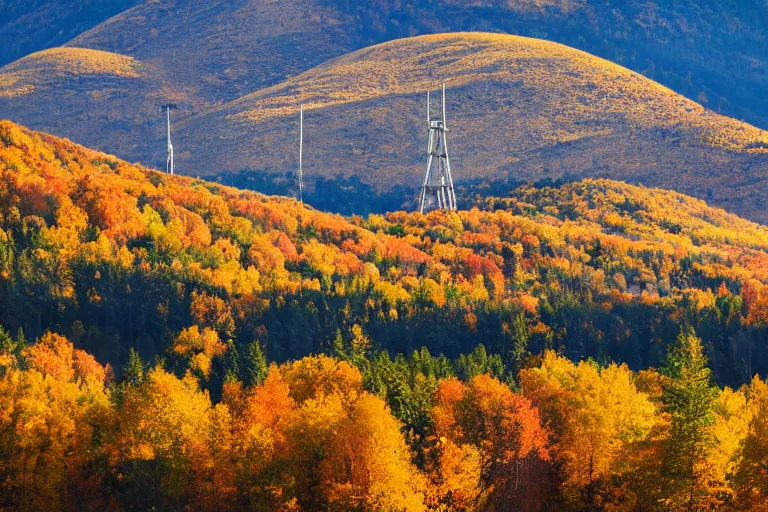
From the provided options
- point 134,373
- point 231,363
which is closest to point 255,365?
point 231,363

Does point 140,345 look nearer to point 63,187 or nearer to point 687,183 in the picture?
point 63,187

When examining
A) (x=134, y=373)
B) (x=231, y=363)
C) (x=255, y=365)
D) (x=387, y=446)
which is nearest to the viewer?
(x=387, y=446)

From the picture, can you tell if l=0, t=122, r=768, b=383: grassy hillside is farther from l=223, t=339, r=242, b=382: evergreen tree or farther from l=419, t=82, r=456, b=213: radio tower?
l=419, t=82, r=456, b=213: radio tower

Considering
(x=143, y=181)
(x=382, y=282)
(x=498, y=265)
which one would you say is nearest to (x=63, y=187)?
(x=143, y=181)

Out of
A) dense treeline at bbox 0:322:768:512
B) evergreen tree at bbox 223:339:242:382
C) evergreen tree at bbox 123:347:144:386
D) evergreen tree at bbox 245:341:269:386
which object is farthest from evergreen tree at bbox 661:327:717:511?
evergreen tree at bbox 223:339:242:382

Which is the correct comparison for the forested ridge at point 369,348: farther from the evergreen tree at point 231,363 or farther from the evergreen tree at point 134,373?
the evergreen tree at point 134,373

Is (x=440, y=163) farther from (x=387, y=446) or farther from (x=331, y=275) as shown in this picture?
(x=387, y=446)
